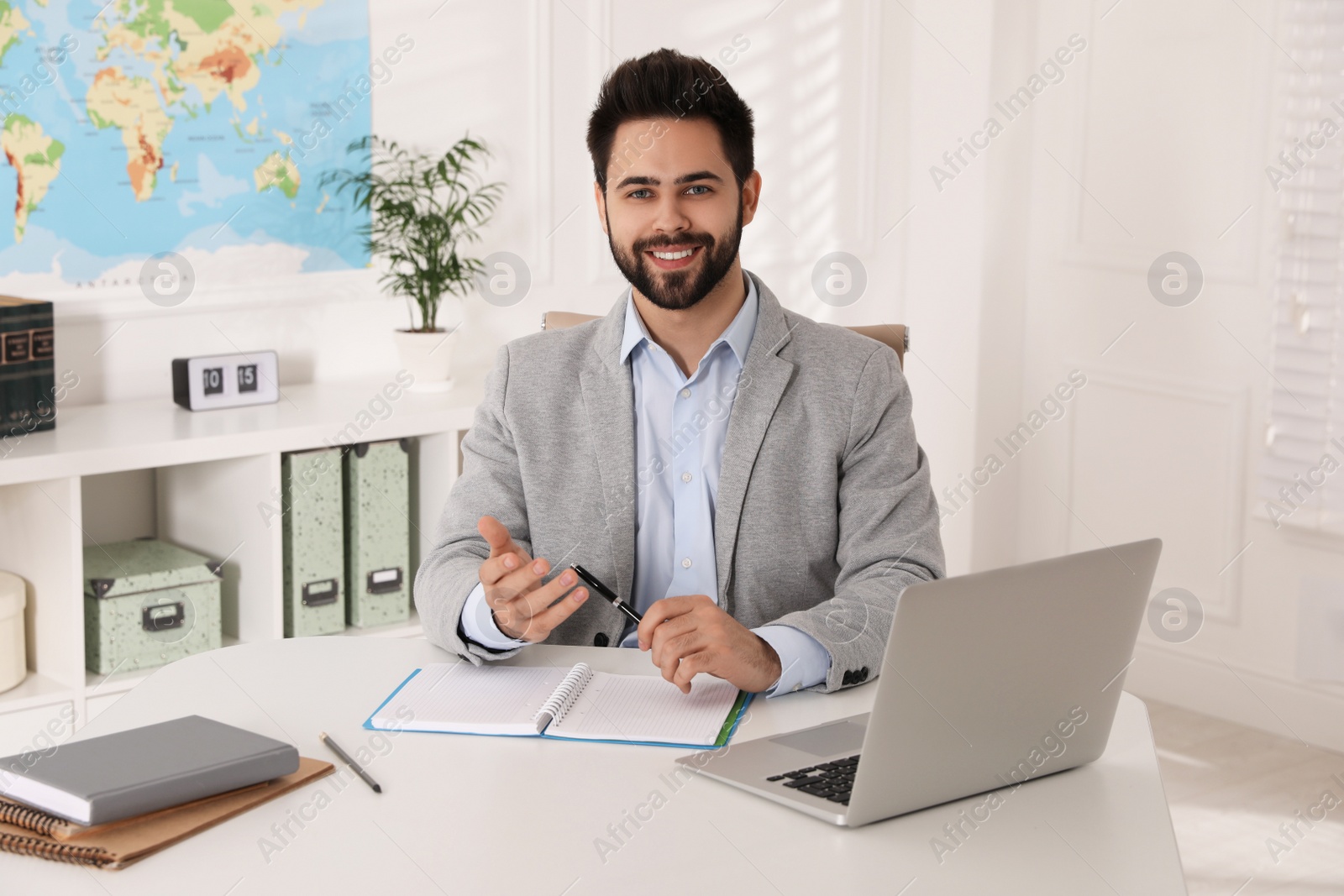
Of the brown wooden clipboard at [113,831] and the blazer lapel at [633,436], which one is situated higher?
the blazer lapel at [633,436]

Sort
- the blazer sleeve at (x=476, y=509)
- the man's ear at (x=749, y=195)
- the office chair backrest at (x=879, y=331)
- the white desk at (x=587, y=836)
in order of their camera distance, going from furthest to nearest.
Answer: the office chair backrest at (x=879, y=331), the man's ear at (x=749, y=195), the blazer sleeve at (x=476, y=509), the white desk at (x=587, y=836)

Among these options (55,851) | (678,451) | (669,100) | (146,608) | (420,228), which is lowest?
(146,608)

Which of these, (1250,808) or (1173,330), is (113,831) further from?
(1173,330)

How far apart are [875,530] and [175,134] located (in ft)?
6.18

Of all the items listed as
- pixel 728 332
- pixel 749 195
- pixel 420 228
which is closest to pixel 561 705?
pixel 728 332

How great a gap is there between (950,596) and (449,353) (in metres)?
2.16

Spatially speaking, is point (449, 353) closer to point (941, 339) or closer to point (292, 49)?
point (292, 49)

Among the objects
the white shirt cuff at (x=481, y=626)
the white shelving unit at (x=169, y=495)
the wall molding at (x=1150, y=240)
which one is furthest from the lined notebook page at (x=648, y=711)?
the wall molding at (x=1150, y=240)

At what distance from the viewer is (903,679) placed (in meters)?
1.09

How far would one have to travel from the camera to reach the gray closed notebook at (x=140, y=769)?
1107 mm

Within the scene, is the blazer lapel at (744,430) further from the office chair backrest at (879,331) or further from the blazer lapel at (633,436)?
the office chair backrest at (879,331)

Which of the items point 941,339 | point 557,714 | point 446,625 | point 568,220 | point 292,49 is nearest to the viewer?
point 557,714

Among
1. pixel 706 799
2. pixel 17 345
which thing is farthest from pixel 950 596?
pixel 17 345

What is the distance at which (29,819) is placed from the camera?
1.11 m
